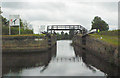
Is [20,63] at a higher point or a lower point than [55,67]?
higher

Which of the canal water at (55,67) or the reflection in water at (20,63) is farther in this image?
the reflection in water at (20,63)

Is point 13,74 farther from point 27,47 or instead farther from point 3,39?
point 3,39

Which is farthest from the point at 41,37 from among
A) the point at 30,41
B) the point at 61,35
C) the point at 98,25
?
the point at 61,35

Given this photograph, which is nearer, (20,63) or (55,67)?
(55,67)

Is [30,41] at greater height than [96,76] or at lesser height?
greater

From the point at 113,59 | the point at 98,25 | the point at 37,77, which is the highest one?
the point at 98,25

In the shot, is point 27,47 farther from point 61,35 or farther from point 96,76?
point 61,35

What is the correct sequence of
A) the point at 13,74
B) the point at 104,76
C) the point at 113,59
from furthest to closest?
1. the point at 113,59
2. the point at 13,74
3. the point at 104,76

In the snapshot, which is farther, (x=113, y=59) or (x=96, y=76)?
(x=113, y=59)

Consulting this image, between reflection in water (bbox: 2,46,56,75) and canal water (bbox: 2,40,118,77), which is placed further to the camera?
reflection in water (bbox: 2,46,56,75)

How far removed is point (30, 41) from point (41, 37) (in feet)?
10.4

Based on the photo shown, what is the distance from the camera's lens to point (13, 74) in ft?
46.6

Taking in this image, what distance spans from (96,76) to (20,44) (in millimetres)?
23721

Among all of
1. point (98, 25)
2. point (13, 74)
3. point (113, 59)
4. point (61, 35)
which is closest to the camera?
point (13, 74)
